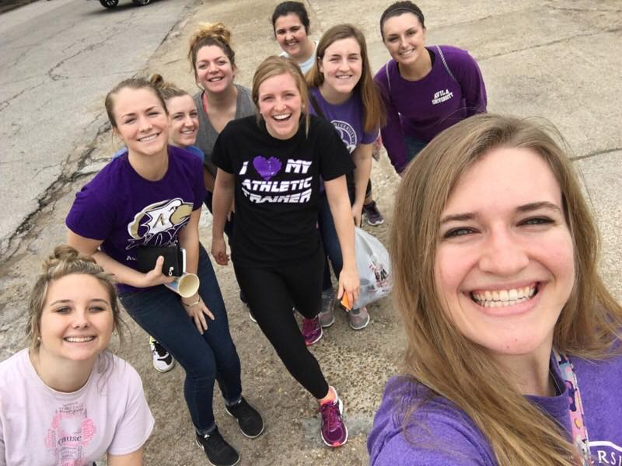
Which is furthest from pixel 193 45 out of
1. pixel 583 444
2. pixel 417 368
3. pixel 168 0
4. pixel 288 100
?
pixel 168 0

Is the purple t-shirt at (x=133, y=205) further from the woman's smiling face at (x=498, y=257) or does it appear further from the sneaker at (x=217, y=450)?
the woman's smiling face at (x=498, y=257)

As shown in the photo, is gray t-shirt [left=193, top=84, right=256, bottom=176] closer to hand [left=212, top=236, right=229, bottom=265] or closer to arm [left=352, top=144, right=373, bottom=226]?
hand [left=212, top=236, right=229, bottom=265]

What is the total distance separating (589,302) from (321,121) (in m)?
1.40

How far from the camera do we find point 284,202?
232cm

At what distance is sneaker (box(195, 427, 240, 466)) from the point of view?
7.55 feet

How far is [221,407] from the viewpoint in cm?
263

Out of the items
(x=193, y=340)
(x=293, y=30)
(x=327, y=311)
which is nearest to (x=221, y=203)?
(x=193, y=340)

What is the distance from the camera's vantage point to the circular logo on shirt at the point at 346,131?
9.06 feet

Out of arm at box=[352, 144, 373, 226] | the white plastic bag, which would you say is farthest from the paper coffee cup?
arm at box=[352, 144, 373, 226]

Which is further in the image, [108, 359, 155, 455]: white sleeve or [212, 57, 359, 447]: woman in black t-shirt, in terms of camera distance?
[212, 57, 359, 447]: woman in black t-shirt

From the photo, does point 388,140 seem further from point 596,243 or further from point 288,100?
point 596,243

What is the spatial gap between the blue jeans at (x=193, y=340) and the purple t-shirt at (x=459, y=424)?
1.20 m

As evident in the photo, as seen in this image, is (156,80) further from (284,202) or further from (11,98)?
(11,98)

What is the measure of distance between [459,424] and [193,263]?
1.59 metres
